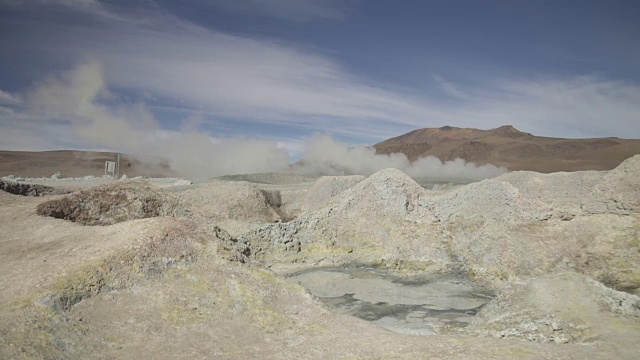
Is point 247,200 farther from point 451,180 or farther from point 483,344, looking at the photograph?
point 451,180

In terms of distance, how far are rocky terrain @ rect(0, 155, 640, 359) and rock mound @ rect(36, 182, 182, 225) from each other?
2.7 inches

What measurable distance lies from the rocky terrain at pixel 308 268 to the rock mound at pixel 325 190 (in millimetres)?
7604

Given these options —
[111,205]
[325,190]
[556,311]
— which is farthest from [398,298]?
[325,190]

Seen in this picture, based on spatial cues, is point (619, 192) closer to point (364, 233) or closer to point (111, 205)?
point (364, 233)

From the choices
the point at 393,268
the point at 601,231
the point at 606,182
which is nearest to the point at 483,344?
the point at 393,268

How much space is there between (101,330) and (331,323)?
6.24 metres

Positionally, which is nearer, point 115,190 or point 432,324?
point 432,324

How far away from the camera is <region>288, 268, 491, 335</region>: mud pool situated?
51.3ft

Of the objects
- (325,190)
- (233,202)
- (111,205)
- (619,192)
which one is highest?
(619,192)

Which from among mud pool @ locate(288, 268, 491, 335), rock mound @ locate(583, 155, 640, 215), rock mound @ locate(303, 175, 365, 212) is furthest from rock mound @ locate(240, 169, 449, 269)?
rock mound @ locate(583, 155, 640, 215)

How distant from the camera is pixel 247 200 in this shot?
1271 inches

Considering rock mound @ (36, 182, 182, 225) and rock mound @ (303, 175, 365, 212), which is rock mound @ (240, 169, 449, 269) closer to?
rock mound @ (36, 182, 182, 225)

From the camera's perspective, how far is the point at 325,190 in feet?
118

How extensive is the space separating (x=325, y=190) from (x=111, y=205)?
61.6 feet
